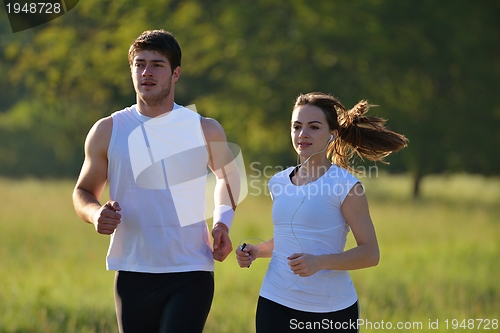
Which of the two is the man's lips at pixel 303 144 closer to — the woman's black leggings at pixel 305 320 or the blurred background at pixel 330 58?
the woman's black leggings at pixel 305 320

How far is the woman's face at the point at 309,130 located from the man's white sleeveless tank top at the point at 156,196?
511 millimetres

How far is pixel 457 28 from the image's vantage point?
1617 cm

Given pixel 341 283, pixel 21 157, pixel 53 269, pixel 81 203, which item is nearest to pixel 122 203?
pixel 81 203

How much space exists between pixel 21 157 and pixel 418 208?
15.0 metres

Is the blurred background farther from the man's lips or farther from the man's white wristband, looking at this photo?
the man's lips

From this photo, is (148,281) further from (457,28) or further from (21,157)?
(21,157)

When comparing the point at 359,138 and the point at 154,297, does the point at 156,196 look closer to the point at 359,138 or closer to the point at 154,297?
the point at 154,297

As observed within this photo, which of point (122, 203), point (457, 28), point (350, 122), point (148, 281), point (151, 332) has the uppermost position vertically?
point (457, 28)

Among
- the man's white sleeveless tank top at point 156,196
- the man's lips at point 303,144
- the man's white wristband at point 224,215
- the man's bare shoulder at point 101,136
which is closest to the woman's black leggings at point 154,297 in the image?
the man's white sleeveless tank top at point 156,196

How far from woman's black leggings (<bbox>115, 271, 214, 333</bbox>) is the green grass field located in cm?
39

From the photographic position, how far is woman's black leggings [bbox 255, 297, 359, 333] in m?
3.34

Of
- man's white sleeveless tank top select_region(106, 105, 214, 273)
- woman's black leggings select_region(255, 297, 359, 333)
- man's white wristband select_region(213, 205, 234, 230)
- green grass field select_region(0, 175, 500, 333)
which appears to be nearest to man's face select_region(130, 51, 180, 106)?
man's white sleeveless tank top select_region(106, 105, 214, 273)

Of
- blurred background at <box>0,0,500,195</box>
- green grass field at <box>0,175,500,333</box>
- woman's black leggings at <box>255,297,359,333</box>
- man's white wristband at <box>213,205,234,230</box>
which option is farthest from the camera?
blurred background at <box>0,0,500,195</box>

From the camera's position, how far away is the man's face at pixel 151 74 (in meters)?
3.69
